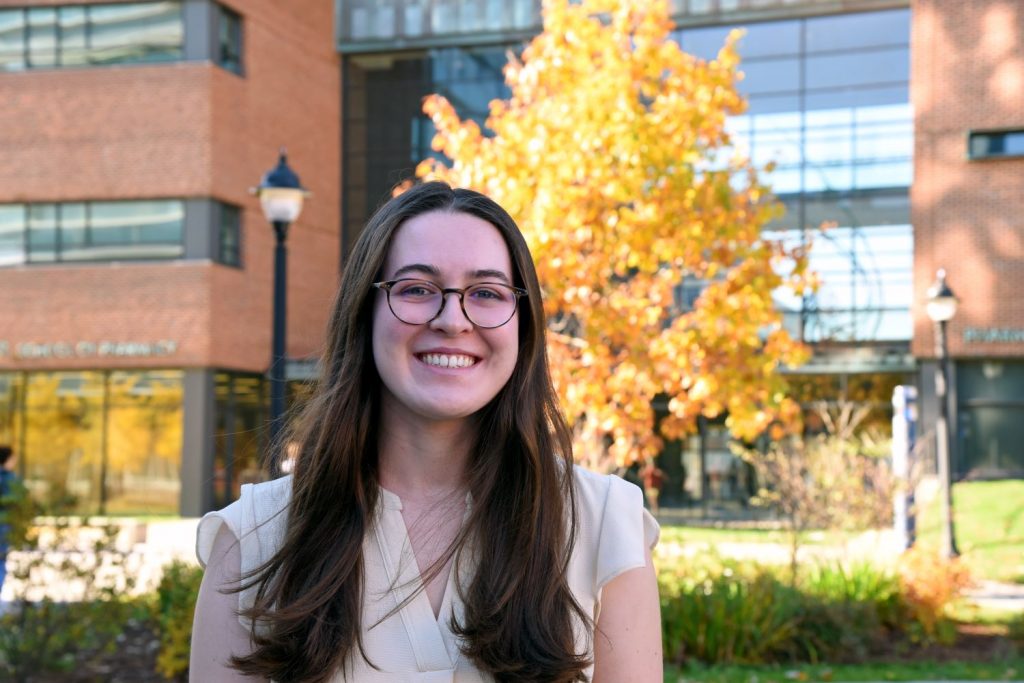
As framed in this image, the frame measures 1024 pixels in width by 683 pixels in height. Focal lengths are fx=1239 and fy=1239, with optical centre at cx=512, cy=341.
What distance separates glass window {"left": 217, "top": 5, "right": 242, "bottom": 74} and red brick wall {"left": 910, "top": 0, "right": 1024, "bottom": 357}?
51.5 feet

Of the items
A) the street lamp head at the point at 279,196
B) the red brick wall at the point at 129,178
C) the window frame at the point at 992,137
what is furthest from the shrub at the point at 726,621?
the window frame at the point at 992,137

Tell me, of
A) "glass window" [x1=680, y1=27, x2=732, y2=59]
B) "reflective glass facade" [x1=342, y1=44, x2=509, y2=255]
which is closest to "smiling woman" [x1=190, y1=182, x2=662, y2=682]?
→ "glass window" [x1=680, y1=27, x2=732, y2=59]

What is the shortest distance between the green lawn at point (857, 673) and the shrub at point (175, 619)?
10.9ft

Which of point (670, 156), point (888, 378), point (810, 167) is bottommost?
point (888, 378)

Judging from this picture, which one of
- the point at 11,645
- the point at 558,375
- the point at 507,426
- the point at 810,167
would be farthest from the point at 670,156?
the point at 810,167

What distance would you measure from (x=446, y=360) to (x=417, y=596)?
0.42 m

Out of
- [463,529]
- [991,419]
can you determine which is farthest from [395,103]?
[463,529]

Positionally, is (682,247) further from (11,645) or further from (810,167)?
(810,167)

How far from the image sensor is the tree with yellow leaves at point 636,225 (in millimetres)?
11664

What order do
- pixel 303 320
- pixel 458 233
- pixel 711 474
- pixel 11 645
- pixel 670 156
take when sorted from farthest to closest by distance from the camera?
pixel 303 320 → pixel 711 474 → pixel 670 156 → pixel 11 645 → pixel 458 233

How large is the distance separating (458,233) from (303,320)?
2977cm

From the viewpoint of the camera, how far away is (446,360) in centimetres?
222

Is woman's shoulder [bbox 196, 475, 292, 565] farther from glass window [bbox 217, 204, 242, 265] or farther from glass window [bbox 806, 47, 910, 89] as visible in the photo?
glass window [bbox 806, 47, 910, 89]

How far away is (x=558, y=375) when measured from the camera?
1177cm
